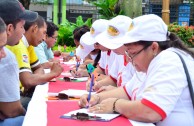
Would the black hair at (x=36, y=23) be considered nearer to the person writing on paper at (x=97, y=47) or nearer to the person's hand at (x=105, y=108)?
the person writing on paper at (x=97, y=47)

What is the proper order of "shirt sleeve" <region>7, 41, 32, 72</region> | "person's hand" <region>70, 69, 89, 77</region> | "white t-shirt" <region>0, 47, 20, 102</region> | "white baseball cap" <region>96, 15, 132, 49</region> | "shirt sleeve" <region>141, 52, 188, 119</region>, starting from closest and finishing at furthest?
"shirt sleeve" <region>141, 52, 188, 119</region>, "white t-shirt" <region>0, 47, 20, 102</region>, "white baseball cap" <region>96, 15, 132, 49</region>, "shirt sleeve" <region>7, 41, 32, 72</region>, "person's hand" <region>70, 69, 89, 77</region>

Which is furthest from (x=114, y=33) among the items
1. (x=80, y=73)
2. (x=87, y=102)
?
(x=80, y=73)

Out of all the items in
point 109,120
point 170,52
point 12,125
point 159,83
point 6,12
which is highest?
point 6,12

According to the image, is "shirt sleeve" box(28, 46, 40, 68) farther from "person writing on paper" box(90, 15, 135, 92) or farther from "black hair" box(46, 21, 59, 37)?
"black hair" box(46, 21, 59, 37)

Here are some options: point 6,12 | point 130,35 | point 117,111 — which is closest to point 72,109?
point 117,111

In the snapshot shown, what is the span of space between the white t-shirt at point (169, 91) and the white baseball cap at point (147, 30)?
94mm

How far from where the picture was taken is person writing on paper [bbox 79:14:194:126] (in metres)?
1.95

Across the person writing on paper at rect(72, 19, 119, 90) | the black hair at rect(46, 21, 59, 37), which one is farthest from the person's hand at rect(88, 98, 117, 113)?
the black hair at rect(46, 21, 59, 37)

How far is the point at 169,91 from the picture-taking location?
195cm

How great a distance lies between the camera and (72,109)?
7.82 ft

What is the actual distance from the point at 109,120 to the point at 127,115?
0.33 feet

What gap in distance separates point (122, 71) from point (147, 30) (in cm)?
116

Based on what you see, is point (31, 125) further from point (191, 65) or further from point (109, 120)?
point (191, 65)

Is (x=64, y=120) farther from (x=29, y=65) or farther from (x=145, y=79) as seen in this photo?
(x=29, y=65)
